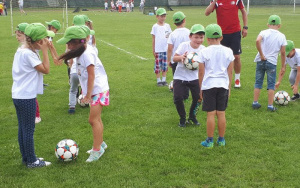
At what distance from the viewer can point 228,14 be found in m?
9.65

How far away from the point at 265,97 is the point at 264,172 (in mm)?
4412

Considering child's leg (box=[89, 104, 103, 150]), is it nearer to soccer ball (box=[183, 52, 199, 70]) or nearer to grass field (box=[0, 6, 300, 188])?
grass field (box=[0, 6, 300, 188])

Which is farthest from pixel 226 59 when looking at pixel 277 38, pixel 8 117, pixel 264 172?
pixel 8 117

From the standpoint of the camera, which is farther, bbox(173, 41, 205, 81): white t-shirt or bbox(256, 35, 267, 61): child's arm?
bbox(256, 35, 267, 61): child's arm

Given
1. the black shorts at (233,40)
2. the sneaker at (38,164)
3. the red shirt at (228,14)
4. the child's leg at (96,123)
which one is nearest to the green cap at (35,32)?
the child's leg at (96,123)

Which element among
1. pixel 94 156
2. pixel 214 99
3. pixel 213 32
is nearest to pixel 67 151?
pixel 94 156

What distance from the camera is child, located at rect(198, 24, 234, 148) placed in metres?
5.95

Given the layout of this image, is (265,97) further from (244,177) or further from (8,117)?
(8,117)

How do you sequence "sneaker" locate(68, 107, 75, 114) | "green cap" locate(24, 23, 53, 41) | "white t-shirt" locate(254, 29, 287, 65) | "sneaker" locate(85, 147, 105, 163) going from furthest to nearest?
"sneaker" locate(68, 107, 75, 114)
"white t-shirt" locate(254, 29, 287, 65)
"sneaker" locate(85, 147, 105, 163)
"green cap" locate(24, 23, 53, 41)

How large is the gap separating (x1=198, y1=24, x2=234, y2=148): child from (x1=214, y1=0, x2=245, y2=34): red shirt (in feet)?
12.6

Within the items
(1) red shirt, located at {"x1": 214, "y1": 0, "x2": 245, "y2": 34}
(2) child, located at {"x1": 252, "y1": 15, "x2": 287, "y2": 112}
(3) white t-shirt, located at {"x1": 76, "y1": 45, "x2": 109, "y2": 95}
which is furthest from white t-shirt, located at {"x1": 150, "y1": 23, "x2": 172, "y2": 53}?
(3) white t-shirt, located at {"x1": 76, "y1": 45, "x2": 109, "y2": 95}

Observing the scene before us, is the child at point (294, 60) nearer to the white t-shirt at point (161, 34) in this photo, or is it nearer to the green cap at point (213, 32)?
the green cap at point (213, 32)

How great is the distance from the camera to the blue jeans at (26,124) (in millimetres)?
5239

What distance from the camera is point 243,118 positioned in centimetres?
775
